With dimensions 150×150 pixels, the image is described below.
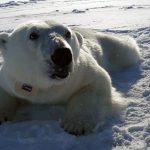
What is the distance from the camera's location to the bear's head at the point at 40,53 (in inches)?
107

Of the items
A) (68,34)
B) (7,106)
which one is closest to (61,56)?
(68,34)

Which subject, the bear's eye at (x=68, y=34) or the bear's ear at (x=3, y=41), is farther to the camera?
the bear's ear at (x=3, y=41)

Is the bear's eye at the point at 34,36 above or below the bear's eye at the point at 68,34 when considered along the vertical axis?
above

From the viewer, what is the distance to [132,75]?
4.35m

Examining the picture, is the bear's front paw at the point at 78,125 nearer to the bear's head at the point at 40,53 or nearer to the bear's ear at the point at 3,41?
the bear's head at the point at 40,53

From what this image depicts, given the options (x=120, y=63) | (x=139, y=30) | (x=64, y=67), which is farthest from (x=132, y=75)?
(x=139, y=30)

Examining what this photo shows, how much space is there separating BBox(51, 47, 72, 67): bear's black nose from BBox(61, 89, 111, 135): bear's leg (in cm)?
40

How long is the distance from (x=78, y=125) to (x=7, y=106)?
76cm

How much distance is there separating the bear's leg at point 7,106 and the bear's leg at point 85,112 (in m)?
0.50

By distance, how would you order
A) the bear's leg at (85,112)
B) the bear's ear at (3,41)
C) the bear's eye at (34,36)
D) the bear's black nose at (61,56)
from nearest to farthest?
the bear's black nose at (61,56) → the bear's leg at (85,112) → the bear's eye at (34,36) → the bear's ear at (3,41)

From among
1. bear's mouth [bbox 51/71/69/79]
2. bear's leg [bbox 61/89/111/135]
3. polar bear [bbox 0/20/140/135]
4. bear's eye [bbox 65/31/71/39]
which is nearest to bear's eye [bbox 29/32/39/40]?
polar bear [bbox 0/20/140/135]

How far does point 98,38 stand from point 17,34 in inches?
71.4

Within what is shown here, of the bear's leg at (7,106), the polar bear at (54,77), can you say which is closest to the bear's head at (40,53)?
the polar bear at (54,77)

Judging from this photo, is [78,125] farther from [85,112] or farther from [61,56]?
[61,56]
